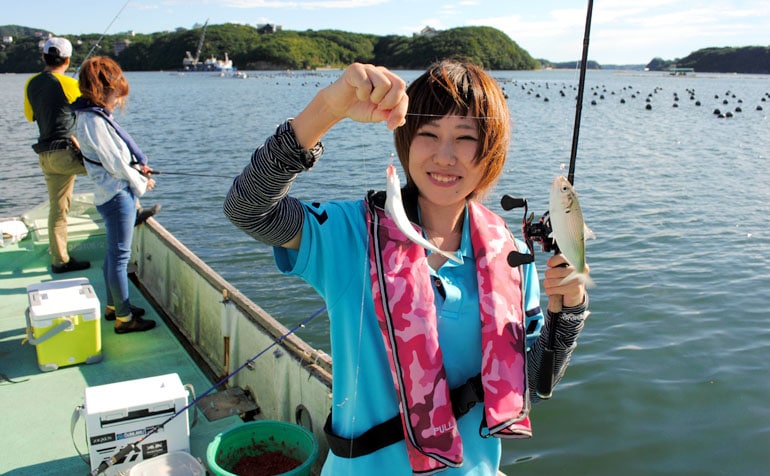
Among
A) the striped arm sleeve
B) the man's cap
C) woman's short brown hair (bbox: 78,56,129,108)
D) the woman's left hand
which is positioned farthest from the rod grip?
the man's cap

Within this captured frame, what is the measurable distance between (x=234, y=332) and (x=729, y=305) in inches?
293

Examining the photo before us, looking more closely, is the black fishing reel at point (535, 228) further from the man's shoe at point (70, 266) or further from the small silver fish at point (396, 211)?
the man's shoe at point (70, 266)

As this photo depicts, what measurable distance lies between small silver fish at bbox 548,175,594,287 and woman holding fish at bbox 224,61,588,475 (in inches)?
4.8

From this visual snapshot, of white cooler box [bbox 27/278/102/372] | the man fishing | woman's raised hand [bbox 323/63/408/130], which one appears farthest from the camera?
the man fishing

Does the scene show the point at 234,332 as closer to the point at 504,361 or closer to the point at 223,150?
the point at 504,361

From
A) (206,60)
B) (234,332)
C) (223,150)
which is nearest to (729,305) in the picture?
(234,332)

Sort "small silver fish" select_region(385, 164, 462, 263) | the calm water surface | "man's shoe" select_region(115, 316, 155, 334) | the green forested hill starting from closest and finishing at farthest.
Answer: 1. "small silver fish" select_region(385, 164, 462, 263)
2. "man's shoe" select_region(115, 316, 155, 334)
3. the calm water surface
4. the green forested hill

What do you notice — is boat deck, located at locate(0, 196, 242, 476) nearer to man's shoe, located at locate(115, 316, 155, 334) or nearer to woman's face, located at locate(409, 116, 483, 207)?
man's shoe, located at locate(115, 316, 155, 334)

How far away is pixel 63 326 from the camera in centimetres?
430

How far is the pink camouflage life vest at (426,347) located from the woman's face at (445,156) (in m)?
0.17

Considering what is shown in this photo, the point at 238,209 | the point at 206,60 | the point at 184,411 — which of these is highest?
the point at 206,60

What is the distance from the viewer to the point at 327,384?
333cm

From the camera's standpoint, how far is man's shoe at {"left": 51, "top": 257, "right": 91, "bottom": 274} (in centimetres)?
636

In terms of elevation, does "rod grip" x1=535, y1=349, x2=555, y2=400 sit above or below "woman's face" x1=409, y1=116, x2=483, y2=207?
below
